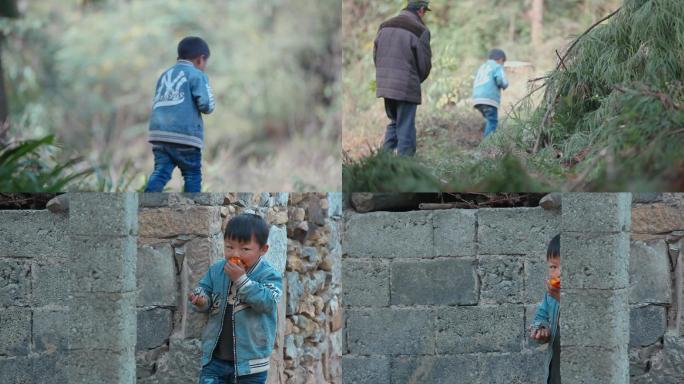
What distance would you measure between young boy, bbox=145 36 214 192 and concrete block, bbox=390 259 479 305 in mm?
1200

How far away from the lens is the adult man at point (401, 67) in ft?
18.3

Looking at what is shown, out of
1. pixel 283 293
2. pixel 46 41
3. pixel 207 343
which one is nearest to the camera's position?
pixel 207 343

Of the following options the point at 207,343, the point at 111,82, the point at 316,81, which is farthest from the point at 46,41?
Answer: the point at 207,343

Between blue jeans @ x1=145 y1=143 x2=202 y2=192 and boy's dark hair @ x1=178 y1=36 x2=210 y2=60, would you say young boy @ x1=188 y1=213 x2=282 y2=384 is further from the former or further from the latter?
boy's dark hair @ x1=178 y1=36 x2=210 y2=60

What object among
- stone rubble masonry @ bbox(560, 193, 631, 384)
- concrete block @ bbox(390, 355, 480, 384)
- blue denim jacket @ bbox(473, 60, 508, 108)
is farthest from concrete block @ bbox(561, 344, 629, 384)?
blue denim jacket @ bbox(473, 60, 508, 108)

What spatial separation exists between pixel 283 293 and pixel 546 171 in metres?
1.47

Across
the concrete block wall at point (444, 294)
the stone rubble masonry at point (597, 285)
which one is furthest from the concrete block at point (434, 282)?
the stone rubble masonry at point (597, 285)

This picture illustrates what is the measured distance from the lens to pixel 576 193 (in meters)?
4.57

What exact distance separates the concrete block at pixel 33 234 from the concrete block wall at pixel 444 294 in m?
1.33

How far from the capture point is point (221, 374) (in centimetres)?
452

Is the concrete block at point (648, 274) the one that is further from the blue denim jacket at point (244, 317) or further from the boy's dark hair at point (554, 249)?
the blue denim jacket at point (244, 317)

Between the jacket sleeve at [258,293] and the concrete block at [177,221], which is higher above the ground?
the concrete block at [177,221]

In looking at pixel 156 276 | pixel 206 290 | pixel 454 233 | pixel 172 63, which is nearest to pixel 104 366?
pixel 156 276

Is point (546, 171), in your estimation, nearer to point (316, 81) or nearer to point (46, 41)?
point (316, 81)
